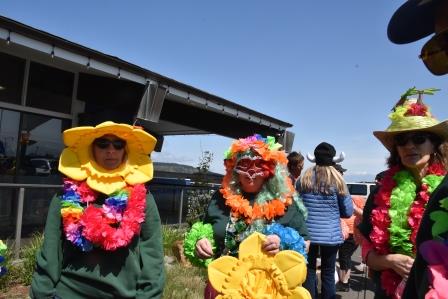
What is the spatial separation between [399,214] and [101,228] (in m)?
1.77

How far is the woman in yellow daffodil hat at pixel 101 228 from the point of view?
256 centimetres

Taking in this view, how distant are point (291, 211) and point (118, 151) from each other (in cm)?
122

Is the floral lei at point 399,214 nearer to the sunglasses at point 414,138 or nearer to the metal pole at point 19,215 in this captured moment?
the sunglasses at point 414,138

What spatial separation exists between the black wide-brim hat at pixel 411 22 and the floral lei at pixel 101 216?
1883 millimetres

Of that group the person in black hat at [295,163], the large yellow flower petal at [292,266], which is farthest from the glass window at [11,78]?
the large yellow flower petal at [292,266]

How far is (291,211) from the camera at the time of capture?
9.82ft

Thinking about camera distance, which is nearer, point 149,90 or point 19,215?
point 19,215

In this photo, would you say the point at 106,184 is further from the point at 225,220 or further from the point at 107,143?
the point at 225,220

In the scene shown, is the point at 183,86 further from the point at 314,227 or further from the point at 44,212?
the point at 314,227

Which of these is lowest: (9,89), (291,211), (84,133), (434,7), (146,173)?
(291,211)

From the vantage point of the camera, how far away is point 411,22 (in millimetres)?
1179

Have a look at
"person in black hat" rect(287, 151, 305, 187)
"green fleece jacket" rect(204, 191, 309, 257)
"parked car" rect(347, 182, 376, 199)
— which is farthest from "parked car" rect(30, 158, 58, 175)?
"parked car" rect(347, 182, 376, 199)

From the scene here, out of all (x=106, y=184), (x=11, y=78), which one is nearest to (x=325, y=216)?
(x=106, y=184)

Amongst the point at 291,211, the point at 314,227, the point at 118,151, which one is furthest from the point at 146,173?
the point at 314,227
